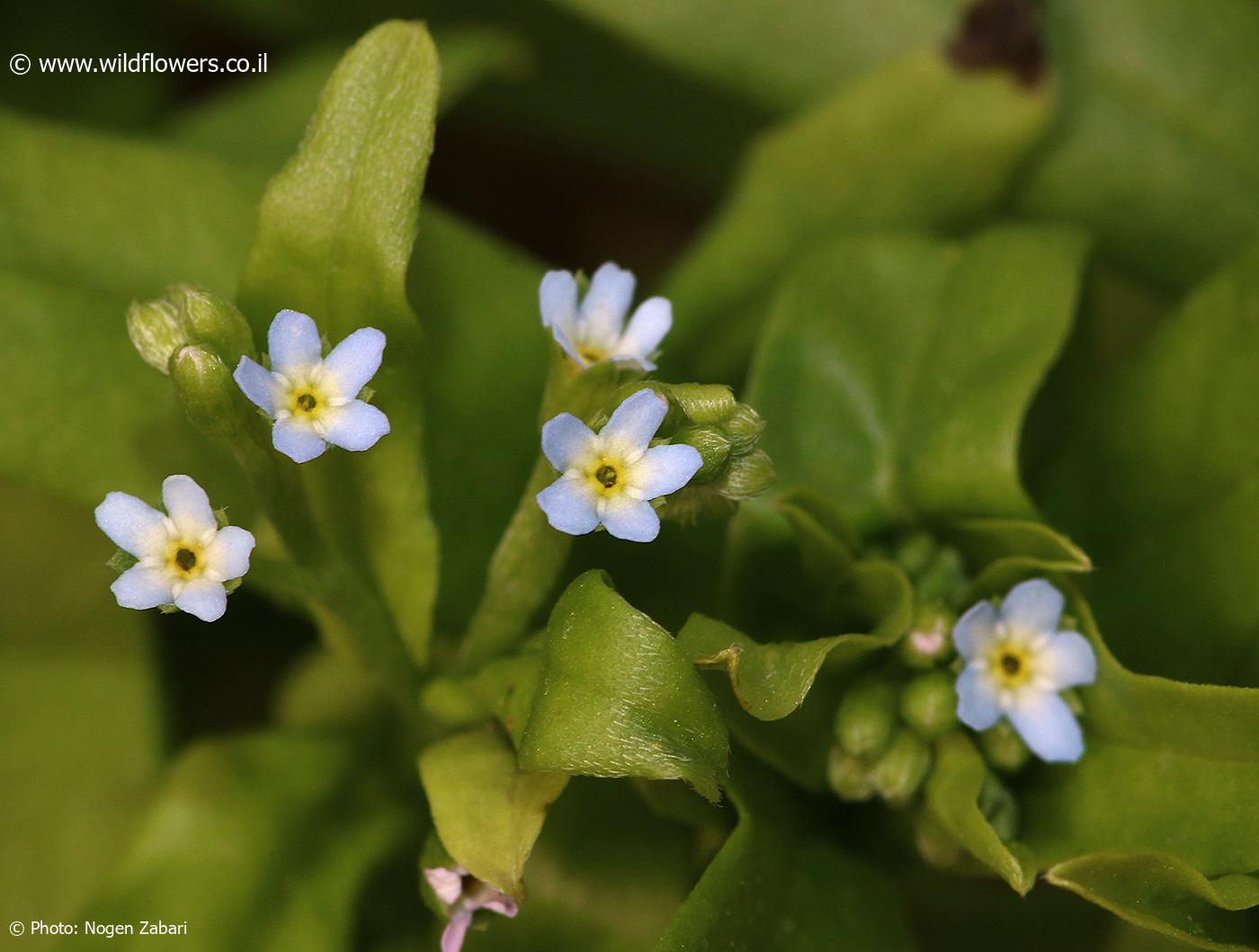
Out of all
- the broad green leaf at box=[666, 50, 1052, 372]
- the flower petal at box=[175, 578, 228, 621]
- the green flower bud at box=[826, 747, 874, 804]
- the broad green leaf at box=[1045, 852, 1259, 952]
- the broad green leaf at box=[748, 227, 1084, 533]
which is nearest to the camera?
the flower petal at box=[175, 578, 228, 621]

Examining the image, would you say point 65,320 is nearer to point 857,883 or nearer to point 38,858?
point 38,858

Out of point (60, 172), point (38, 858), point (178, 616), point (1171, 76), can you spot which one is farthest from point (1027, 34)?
point (38, 858)

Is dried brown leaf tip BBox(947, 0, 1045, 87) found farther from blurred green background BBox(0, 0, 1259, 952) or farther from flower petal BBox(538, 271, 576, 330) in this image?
flower petal BBox(538, 271, 576, 330)

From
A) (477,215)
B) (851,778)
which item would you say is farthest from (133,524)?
(477,215)

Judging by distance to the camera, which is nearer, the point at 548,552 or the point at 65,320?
the point at 548,552

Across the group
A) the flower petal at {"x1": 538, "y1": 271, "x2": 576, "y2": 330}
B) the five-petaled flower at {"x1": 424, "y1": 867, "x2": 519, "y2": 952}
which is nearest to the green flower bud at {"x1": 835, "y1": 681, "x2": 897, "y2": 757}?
the five-petaled flower at {"x1": 424, "y1": 867, "x2": 519, "y2": 952}

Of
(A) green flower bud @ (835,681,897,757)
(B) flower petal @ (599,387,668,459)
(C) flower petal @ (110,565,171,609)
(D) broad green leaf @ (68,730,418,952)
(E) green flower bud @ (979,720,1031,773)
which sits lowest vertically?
(D) broad green leaf @ (68,730,418,952)

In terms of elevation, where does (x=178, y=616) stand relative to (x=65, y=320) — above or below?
below
